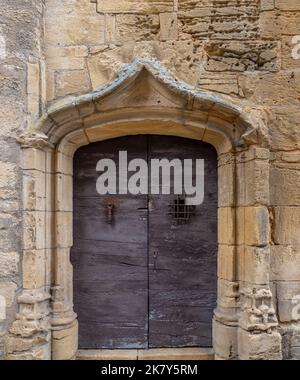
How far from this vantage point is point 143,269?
2959 millimetres

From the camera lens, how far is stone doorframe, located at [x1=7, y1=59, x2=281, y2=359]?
2.60 m

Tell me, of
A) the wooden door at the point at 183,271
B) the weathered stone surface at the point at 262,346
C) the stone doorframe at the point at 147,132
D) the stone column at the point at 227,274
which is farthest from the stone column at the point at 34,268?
the weathered stone surface at the point at 262,346

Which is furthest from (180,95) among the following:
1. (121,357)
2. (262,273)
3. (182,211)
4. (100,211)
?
(121,357)

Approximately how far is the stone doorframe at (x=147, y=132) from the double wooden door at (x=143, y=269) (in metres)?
0.11

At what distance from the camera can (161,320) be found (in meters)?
2.98

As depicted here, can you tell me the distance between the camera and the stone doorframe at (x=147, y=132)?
2.60 metres

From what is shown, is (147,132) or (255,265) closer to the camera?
(255,265)

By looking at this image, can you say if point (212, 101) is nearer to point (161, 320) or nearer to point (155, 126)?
point (155, 126)

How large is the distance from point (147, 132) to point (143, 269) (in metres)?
1.08

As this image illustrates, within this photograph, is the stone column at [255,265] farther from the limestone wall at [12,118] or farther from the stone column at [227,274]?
the limestone wall at [12,118]

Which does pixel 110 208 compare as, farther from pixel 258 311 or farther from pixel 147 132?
pixel 258 311

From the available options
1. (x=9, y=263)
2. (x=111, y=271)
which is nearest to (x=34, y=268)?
(x=9, y=263)

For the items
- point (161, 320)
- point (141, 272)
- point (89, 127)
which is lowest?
point (161, 320)

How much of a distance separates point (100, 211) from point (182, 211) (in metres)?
0.65
